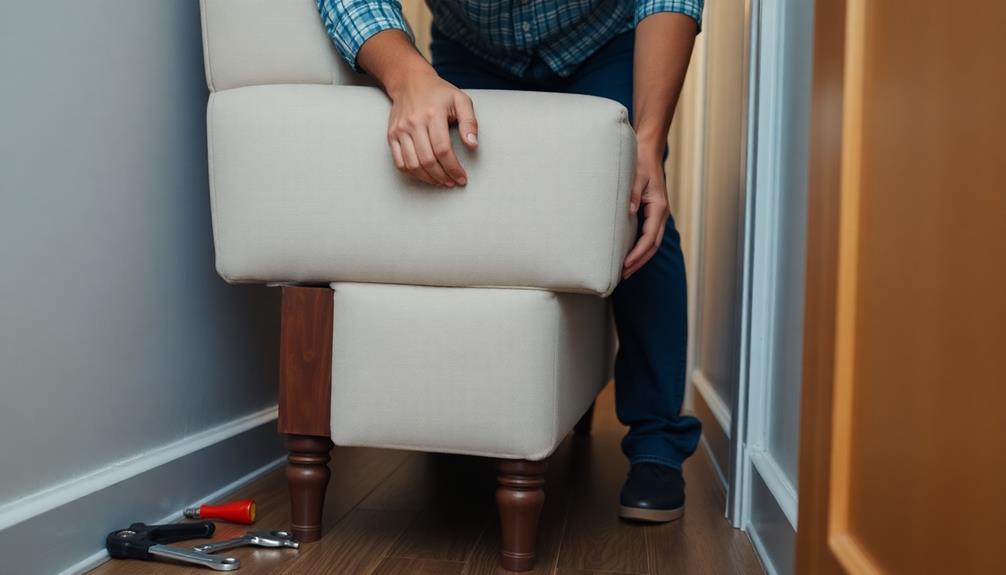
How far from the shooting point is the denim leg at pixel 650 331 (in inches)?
47.7

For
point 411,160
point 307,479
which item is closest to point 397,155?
point 411,160

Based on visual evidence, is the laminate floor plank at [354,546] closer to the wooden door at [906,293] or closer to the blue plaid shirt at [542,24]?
the wooden door at [906,293]

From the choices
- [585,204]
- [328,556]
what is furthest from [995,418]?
[328,556]

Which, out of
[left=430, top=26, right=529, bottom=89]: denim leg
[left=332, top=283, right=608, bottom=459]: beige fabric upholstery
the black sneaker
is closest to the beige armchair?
[left=332, top=283, right=608, bottom=459]: beige fabric upholstery

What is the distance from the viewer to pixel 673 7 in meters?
1.07

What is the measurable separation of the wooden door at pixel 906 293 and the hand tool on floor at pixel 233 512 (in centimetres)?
64

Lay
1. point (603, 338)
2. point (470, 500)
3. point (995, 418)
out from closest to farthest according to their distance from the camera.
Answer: point (995, 418), point (470, 500), point (603, 338)

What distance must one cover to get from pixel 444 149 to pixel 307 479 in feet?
1.37

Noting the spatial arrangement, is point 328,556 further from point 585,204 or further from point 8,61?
point 8,61

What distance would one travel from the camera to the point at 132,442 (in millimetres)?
1000

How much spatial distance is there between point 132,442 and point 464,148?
53cm

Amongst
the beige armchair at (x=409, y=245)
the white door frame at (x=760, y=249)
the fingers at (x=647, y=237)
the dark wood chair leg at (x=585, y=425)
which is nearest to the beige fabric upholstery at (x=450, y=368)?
the beige armchair at (x=409, y=245)

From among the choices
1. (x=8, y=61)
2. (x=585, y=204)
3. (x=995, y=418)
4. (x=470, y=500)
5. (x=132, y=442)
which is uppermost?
(x=8, y=61)

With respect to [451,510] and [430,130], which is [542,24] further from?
[451,510]
